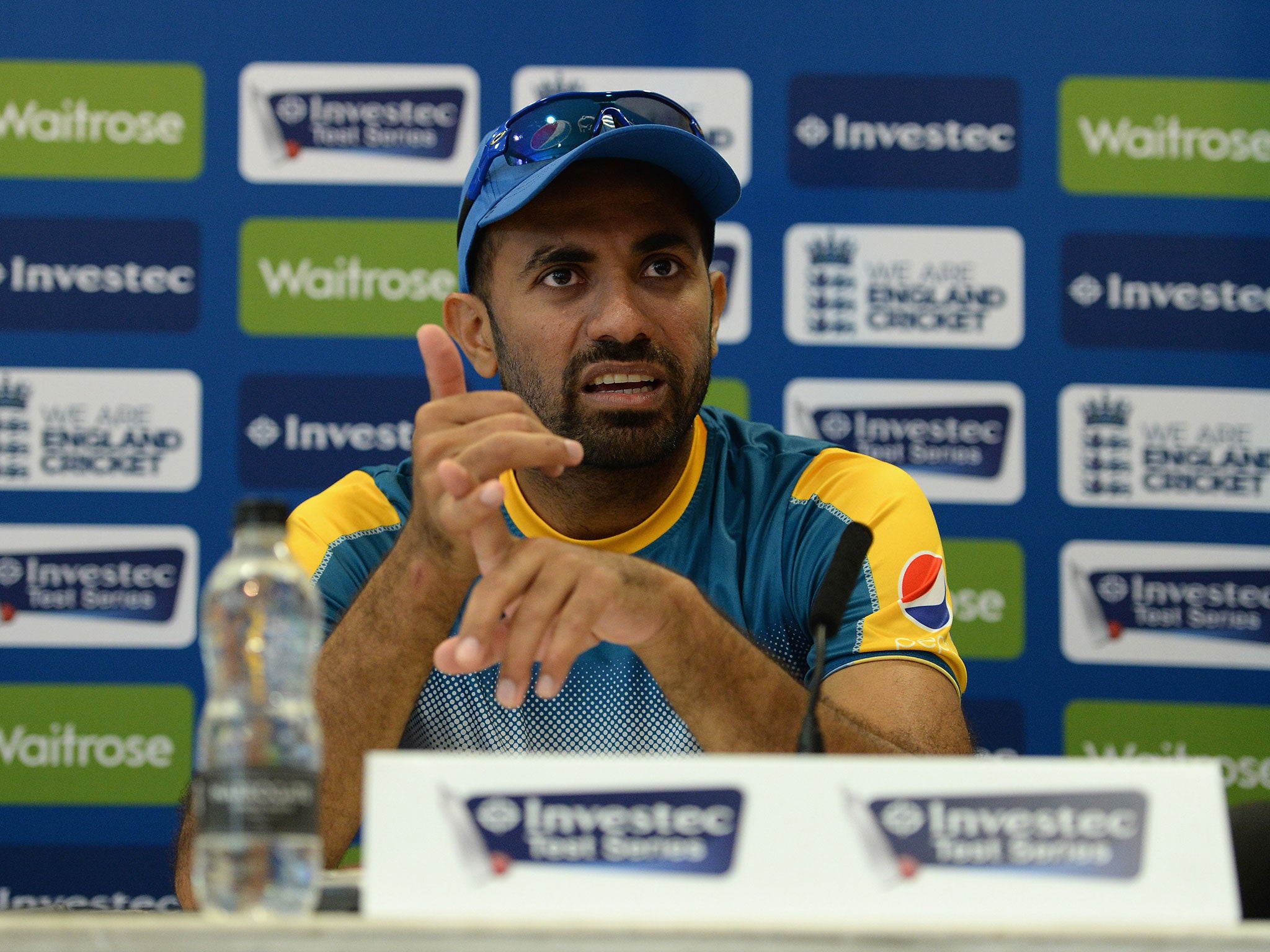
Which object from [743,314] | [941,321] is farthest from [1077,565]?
[743,314]

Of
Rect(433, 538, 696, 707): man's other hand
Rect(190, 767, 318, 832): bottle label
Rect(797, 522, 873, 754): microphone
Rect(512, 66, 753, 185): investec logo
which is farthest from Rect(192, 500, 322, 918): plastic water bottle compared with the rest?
Rect(512, 66, 753, 185): investec logo

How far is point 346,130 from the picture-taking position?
208 cm

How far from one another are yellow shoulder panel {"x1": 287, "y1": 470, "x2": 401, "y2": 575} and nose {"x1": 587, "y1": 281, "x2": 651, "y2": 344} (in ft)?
1.02

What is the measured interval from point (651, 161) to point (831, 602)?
30.3 inches

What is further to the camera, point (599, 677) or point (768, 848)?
point (599, 677)

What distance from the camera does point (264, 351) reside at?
2.06m

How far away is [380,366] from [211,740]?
1455 mm

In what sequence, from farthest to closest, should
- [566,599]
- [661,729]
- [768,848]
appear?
[661,729] → [566,599] → [768,848]

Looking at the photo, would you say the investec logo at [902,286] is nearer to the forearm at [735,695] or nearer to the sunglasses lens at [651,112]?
the sunglasses lens at [651,112]

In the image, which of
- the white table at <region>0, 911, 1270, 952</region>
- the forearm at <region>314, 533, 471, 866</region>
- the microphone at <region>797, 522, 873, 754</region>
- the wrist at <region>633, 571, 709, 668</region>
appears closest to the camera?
the white table at <region>0, 911, 1270, 952</region>

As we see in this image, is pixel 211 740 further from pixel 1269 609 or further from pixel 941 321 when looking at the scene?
pixel 1269 609

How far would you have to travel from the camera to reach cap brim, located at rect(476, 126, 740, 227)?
139 cm

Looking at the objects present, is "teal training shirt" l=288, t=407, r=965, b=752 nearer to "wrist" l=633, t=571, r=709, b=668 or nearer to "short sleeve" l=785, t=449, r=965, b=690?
"short sleeve" l=785, t=449, r=965, b=690

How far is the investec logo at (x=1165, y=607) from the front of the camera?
2037mm
